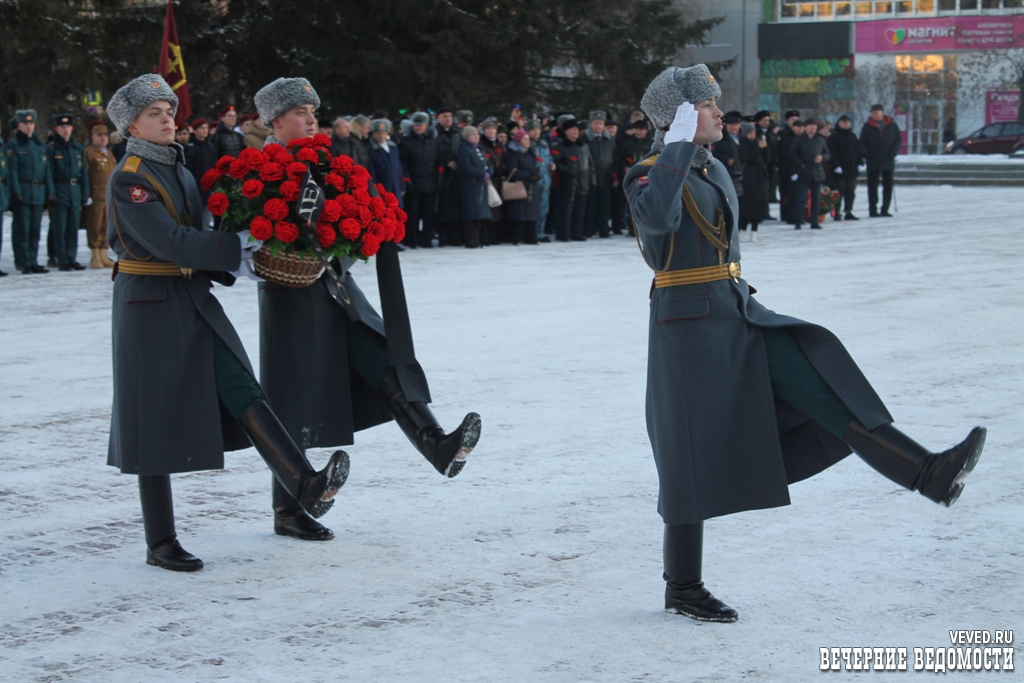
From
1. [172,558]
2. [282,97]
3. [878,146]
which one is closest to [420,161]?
[878,146]

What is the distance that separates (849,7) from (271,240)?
186ft

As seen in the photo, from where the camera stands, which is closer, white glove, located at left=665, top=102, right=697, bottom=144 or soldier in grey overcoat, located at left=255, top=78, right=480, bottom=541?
white glove, located at left=665, top=102, right=697, bottom=144

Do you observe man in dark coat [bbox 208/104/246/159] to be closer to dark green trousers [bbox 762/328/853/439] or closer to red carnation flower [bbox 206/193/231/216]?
red carnation flower [bbox 206/193/231/216]

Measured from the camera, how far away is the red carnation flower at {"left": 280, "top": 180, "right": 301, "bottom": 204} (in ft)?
15.1

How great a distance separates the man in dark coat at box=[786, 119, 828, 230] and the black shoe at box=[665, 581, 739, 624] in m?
16.4

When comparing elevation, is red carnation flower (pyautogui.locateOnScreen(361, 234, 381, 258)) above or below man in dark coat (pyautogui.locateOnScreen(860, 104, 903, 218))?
below

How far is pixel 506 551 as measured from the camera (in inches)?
189

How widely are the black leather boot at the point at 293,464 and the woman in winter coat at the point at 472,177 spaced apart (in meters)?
12.9

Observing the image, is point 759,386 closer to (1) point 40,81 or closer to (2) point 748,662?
(2) point 748,662

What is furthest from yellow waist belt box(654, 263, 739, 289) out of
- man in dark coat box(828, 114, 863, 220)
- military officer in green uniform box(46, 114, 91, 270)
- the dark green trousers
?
man in dark coat box(828, 114, 863, 220)

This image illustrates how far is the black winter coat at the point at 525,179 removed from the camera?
17.8 metres

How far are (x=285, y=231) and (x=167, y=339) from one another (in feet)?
1.94

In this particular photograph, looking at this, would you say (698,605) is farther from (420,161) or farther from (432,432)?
(420,161)

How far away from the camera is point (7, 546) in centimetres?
498
